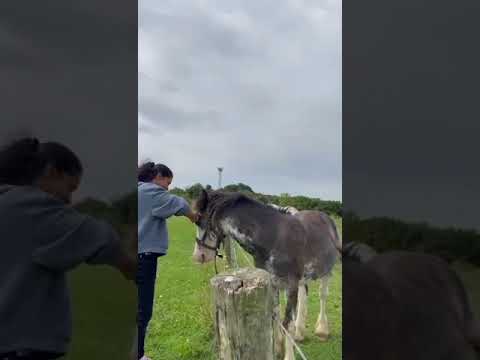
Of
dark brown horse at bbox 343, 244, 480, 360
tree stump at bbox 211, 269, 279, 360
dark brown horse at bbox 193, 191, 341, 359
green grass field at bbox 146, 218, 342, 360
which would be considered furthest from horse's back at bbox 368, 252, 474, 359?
green grass field at bbox 146, 218, 342, 360

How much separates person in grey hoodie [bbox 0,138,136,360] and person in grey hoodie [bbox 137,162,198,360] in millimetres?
1145

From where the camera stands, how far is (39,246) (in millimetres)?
1121

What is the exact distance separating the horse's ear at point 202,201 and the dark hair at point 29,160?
1.56 m

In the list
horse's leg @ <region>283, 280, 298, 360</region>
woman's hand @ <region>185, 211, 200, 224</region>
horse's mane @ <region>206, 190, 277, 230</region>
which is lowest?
horse's leg @ <region>283, 280, 298, 360</region>

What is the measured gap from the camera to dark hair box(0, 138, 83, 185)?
1169 millimetres

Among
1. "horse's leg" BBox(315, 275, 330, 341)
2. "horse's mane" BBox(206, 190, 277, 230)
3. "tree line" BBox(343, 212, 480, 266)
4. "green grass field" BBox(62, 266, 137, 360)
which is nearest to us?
"green grass field" BBox(62, 266, 137, 360)

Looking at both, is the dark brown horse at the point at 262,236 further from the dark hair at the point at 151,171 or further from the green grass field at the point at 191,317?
the green grass field at the point at 191,317

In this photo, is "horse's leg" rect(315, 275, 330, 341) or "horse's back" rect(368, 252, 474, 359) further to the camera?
"horse's leg" rect(315, 275, 330, 341)

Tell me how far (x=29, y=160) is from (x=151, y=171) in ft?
4.17

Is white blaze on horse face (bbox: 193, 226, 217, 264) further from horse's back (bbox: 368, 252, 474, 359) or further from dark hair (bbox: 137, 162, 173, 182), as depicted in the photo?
horse's back (bbox: 368, 252, 474, 359)

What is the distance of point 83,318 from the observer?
1279 mm

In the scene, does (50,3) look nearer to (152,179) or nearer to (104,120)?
(104,120)

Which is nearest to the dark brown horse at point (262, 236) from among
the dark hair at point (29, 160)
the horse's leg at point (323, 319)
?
the horse's leg at point (323, 319)

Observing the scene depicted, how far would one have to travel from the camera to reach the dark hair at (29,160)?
117 cm
